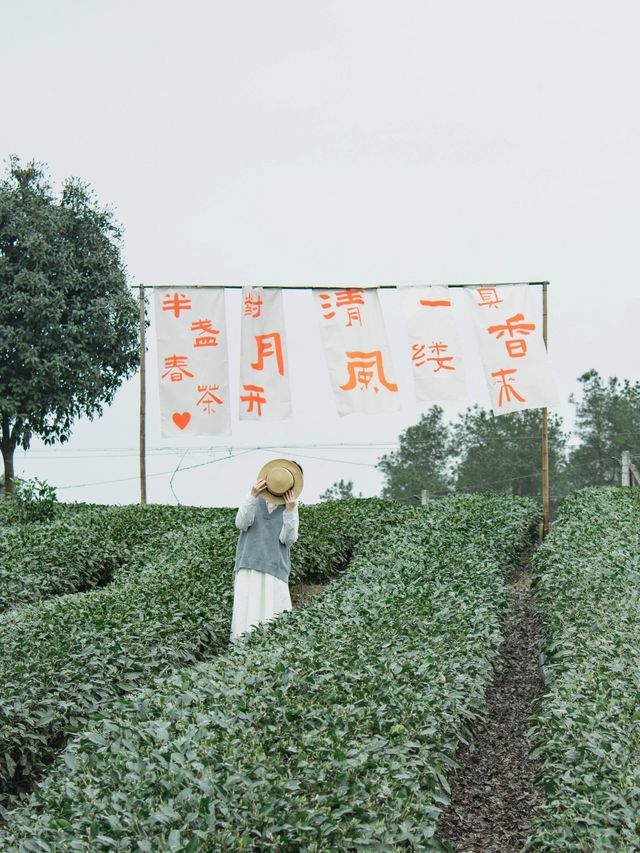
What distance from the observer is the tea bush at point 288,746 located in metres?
3.25

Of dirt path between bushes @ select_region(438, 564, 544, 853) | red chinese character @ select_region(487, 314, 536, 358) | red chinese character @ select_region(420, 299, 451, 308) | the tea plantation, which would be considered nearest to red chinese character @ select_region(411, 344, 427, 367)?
red chinese character @ select_region(420, 299, 451, 308)

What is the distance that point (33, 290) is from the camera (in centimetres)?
1934

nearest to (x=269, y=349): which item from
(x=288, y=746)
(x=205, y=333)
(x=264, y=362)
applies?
(x=264, y=362)

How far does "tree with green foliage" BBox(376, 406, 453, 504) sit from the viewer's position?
3209cm

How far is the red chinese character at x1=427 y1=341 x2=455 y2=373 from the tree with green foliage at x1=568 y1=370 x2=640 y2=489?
64.0ft

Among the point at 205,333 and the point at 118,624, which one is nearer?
the point at 118,624

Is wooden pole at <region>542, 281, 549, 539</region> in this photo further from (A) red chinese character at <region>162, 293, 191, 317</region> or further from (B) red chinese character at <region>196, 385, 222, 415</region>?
(A) red chinese character at <region>162, 293, 191, 317</region>

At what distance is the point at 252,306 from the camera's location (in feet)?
37.4

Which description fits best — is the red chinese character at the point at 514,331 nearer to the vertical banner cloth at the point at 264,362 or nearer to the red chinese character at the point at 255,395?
the vertical banner cloth at the point at 264,362

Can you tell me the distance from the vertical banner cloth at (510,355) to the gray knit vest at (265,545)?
15.8 ft

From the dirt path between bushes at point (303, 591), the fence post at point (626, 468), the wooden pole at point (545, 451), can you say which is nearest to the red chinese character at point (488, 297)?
the wooden pole at point (545, 451)

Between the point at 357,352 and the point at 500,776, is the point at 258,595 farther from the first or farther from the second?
the point at 357,352

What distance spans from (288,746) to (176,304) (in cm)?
833

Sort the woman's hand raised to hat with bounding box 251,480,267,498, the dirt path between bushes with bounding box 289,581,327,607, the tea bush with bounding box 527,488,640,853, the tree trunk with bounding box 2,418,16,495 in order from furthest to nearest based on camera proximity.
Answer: the tree trunk with bounding box 2,418,16,495 → the dirt path between bushes with bounding box 289,581,327,607 → the woman's hand raised to hat with bounding box 251,480,267,498 → the tea bush with bounding box 527,488,640,853
